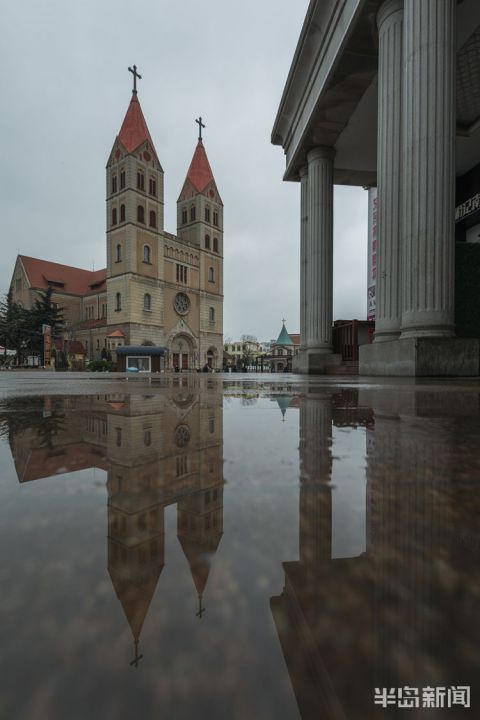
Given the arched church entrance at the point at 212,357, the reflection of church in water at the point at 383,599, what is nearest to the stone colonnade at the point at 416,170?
the reflection of church in water at the point at 383,599

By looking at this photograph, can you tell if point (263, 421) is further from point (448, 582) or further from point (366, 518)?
point (448, 582)

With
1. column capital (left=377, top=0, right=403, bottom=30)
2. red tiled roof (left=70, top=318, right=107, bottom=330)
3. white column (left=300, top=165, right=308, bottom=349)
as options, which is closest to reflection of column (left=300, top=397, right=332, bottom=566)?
column capital (left=377, top=0, right=403, bottom=30)

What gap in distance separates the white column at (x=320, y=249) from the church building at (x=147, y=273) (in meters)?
27.8

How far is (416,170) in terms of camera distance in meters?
5.97

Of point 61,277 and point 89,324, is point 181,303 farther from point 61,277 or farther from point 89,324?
point 61,277

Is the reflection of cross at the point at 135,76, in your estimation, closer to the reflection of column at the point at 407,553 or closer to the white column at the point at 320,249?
the white column at the point at 320,249

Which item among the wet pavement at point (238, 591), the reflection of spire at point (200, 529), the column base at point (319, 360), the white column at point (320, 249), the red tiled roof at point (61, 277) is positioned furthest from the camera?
the red tiled roof at point (61, 277)

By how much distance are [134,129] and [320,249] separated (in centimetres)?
3695

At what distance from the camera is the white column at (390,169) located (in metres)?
6.68

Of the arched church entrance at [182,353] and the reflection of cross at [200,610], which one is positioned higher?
the arched church entrance at [182,353]

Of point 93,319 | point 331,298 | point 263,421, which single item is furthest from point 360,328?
point 93,319

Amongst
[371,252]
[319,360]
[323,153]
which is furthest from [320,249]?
[371,252]

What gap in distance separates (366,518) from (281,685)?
0.26m

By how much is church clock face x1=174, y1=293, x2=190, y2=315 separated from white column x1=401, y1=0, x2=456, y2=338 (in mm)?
36606
